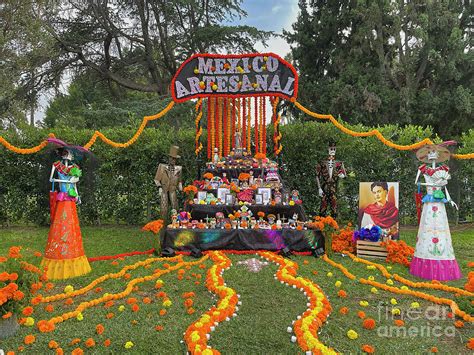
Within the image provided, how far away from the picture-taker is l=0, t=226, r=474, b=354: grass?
12.7ft

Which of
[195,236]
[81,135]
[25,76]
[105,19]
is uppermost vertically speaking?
[105,19]

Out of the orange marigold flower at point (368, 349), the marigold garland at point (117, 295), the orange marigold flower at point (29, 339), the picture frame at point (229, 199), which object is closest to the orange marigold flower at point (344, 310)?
the orange marigold flower at point (368, 349)

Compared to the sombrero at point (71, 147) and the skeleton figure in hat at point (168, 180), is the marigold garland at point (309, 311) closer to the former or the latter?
the skeleton figure in hat at point (168, 180)

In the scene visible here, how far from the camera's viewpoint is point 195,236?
309 inches

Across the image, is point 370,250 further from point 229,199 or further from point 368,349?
point 368,349

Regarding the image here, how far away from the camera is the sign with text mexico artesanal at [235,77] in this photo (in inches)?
381

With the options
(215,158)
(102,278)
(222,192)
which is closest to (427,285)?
(222,192)

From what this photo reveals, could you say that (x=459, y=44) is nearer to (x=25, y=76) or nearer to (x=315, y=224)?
(x=315, y=224)

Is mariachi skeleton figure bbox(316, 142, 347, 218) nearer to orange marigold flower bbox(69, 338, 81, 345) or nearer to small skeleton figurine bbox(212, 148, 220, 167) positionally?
small skeleton figurine bbox(212, 148, 220, 167)

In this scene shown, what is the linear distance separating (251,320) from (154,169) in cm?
752

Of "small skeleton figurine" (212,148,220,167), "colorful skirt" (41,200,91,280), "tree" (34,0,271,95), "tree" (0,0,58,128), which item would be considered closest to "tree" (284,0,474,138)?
"tree" (34,0,271,95)

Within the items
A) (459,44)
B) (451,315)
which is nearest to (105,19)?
(459,44)

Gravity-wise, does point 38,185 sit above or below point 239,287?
→ above

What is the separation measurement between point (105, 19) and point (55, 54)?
3.50 metres
